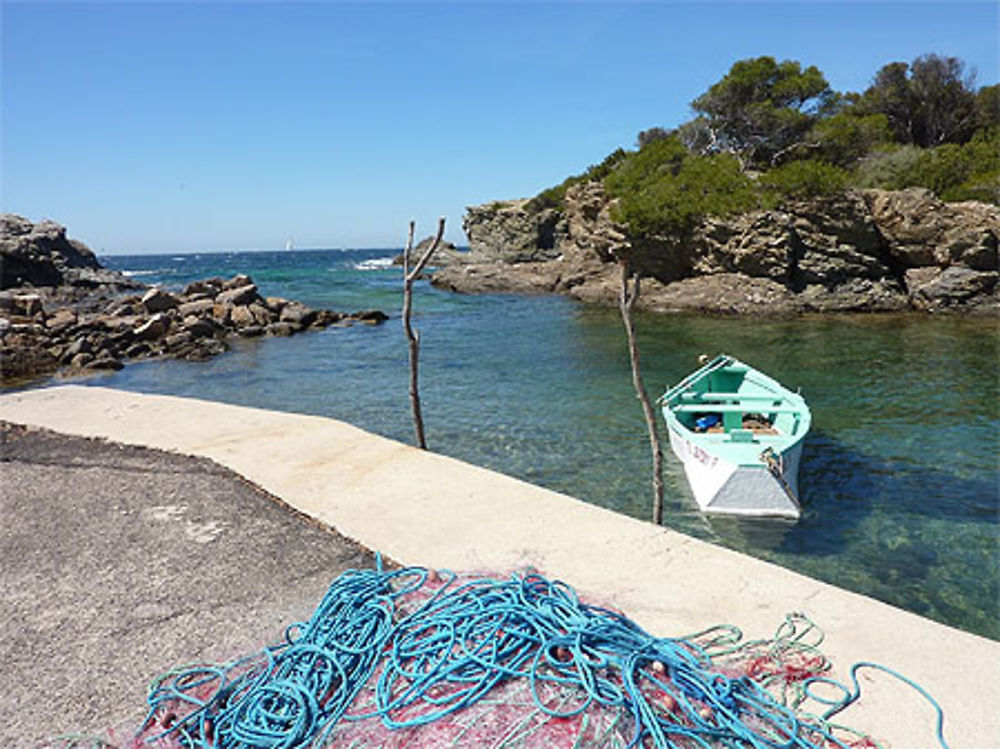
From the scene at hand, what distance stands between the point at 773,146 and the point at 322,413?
38760 mm

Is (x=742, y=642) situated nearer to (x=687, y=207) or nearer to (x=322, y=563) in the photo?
(x=322, y=563)

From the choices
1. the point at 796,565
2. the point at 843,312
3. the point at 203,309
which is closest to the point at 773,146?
the point at 843,312

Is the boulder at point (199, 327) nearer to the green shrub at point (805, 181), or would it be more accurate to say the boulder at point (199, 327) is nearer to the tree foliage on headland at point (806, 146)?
the tree foliage on headland at point (806, 146)

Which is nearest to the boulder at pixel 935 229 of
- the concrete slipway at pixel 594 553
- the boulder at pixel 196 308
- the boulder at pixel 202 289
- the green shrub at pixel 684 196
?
the green shrub at pixel 684 196

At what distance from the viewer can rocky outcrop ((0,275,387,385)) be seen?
22344 millimetres

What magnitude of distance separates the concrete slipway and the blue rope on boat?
231 mm

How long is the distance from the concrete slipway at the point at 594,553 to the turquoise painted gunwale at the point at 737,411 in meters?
3.27

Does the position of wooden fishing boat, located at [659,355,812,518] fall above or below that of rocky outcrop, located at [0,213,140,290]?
below

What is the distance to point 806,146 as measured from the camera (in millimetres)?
39594

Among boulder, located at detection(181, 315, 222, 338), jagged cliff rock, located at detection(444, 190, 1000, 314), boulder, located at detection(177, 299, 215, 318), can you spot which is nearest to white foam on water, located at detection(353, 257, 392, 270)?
boulder, located at detection(177, 299, 215, 318)

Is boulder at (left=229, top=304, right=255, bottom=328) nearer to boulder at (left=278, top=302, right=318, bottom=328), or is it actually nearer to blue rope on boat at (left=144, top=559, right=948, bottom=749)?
boulder at (left=278, top=302, right=318, bottom=328)

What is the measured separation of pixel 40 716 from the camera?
152 inches

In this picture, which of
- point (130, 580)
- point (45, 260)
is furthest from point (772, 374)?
point (45, 260)

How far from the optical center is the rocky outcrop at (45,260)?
45.5 m
